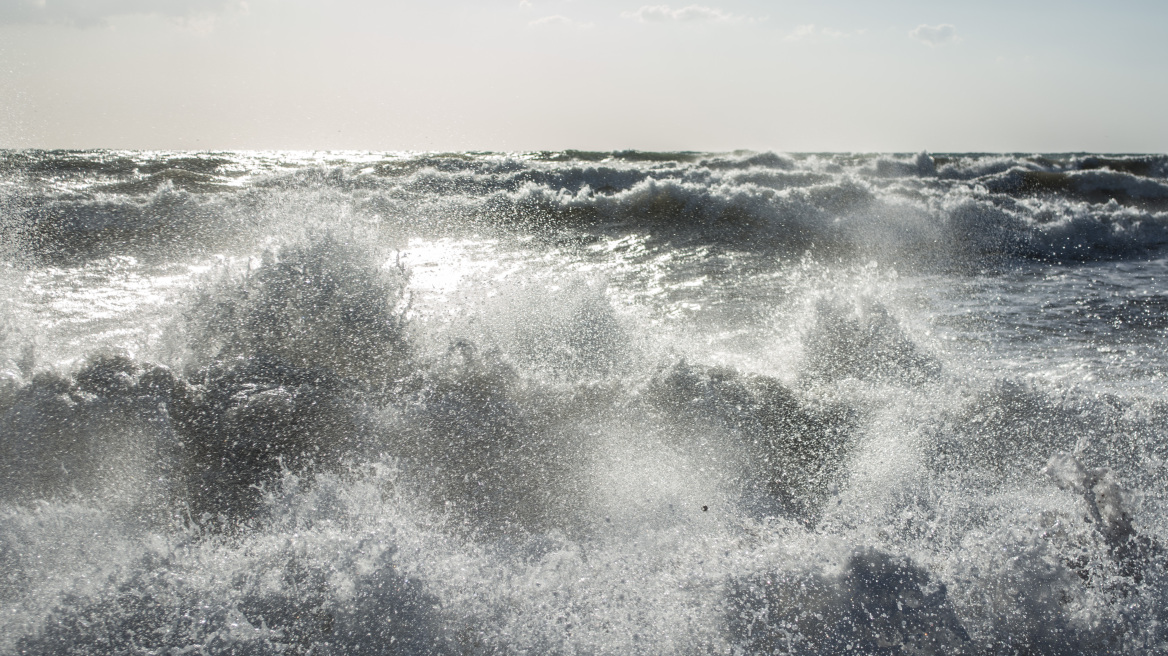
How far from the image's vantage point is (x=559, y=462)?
2650 mm

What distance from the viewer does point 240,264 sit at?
5070 millimetres

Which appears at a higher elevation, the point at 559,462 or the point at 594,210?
the point at 594,210

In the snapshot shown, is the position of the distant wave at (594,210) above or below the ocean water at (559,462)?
above

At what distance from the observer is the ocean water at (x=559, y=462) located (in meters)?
1.93

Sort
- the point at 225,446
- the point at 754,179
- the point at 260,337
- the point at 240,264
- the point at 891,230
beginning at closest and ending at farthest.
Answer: the point at 225,446
the point at 260,337
the point at 240,264
the point at 891,230
the point at 754,179

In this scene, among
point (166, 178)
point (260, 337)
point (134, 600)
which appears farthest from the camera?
point (166, 178)

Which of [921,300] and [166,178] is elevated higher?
[166,178]

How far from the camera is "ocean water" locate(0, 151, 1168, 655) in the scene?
1934mm

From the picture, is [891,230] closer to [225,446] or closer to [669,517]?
[669,517]

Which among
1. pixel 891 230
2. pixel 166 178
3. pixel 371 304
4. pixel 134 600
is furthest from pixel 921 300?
pixel 166 178

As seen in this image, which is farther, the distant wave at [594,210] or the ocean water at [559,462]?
the distant wave at [594,210]

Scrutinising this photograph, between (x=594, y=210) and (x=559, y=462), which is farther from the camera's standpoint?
(x=594, y=210)

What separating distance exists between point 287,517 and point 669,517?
135 centimetres

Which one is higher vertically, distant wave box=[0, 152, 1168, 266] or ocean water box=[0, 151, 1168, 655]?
distant wave box=[0, 152, 1168, 266]
